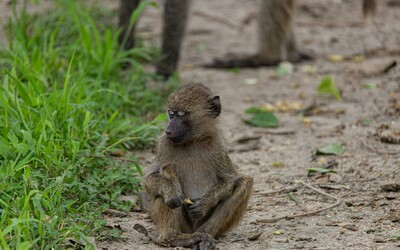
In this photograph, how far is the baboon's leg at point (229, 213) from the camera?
151 inches

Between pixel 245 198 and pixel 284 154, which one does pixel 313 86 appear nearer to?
pixel 284 154

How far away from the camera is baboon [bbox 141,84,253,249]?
3.83 m

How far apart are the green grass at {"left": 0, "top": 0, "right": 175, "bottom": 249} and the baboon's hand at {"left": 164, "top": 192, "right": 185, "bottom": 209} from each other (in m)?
0.36

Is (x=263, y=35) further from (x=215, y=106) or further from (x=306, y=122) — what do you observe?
(x=215, y=106)

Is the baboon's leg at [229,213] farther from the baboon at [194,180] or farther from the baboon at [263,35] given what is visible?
the baboon at [263,35]

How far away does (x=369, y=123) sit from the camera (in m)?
6.11

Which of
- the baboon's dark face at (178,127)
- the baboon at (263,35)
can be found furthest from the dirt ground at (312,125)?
the baboon's dark face at (178,127)

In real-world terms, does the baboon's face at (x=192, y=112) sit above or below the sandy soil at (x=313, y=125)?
above

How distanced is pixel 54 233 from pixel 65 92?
152cm

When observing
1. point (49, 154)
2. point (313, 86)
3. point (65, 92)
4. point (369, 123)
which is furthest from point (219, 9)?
point (49, 154)

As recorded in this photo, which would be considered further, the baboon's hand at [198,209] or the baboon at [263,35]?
the baboon at [263,35]

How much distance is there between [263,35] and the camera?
7.90 metres

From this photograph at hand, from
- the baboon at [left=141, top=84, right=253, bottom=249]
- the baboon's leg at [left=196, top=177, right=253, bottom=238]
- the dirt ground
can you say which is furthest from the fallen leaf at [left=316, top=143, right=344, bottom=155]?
the baboon's leg at [left=196, top=177, right=253, bottom=238]

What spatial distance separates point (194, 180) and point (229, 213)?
27 centimetres
